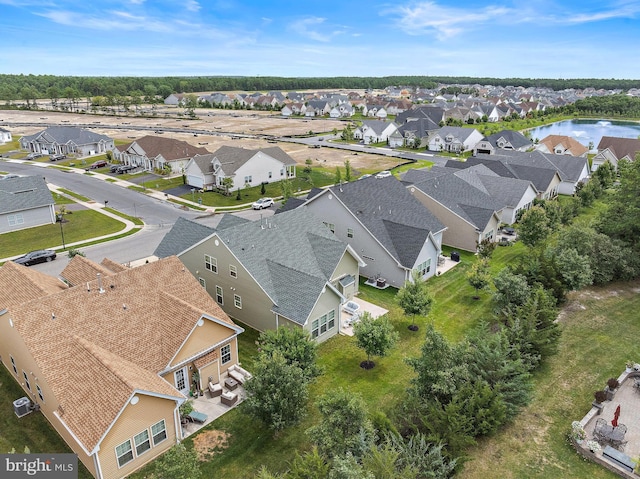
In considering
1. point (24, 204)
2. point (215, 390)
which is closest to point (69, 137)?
point (24, 204)

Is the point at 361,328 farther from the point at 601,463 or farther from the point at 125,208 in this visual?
the point at 125,208

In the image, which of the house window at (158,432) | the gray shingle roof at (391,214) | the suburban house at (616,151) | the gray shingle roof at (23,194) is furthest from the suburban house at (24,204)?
the suburban house at (616,151)

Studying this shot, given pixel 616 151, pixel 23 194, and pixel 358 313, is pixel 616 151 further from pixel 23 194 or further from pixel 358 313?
pixel 23 194

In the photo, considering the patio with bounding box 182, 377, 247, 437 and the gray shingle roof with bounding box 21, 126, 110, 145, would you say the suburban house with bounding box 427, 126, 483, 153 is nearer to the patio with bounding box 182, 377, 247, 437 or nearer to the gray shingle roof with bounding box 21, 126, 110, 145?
the gray shingle roof with bounding box 21, 126, 110, 145

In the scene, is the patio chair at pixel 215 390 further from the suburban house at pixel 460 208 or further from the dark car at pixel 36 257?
the suburban house at pixel 460 208

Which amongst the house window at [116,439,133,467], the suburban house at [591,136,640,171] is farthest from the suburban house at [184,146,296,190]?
the suburban house at [591,136,640,171]
